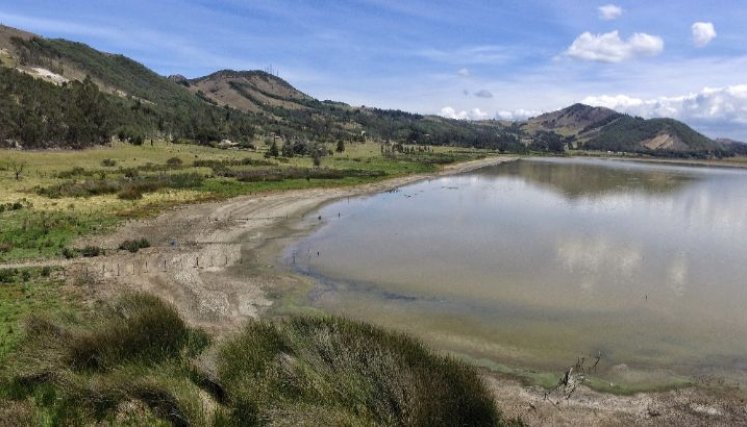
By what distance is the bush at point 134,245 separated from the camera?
2902cm

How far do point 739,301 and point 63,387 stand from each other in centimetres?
2891

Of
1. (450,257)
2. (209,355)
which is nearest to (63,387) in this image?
(209,355)

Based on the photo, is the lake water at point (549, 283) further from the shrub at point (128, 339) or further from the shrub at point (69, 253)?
the shrub at point (69, 253)

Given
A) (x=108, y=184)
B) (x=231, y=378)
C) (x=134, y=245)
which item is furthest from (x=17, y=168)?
(x=231, y=378)

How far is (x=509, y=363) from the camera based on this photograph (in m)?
16.9

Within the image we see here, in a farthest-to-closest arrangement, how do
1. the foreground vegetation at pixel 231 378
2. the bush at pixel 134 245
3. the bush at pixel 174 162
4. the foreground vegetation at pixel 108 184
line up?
1. the bush at pixel 174 162
2. the foreground vegetation at pixel 108 184
3. the bush at pixel 134 245
4. the foreground vegetation at pixel 231 378

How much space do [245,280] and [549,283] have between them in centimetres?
1642

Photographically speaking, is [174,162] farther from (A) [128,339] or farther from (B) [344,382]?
(B) [344,382]

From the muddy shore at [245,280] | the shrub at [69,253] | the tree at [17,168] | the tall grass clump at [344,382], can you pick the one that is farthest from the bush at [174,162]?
the tall grass clump at [344,382]

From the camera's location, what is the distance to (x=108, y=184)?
4809 cm

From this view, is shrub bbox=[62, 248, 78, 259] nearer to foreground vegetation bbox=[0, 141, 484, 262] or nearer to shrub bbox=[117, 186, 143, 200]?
foreground vegetation bbox=[0, 141, 484, 262]

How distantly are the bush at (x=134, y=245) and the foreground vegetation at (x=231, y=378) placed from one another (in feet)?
52.8

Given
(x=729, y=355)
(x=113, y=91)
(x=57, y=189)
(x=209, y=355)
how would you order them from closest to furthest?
1. (x=209, y=355)
2. (x=729, y=355)
3. (x=57, y=189)
4. (x=113, y=91)

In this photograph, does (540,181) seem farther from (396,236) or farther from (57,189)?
(57,189)
